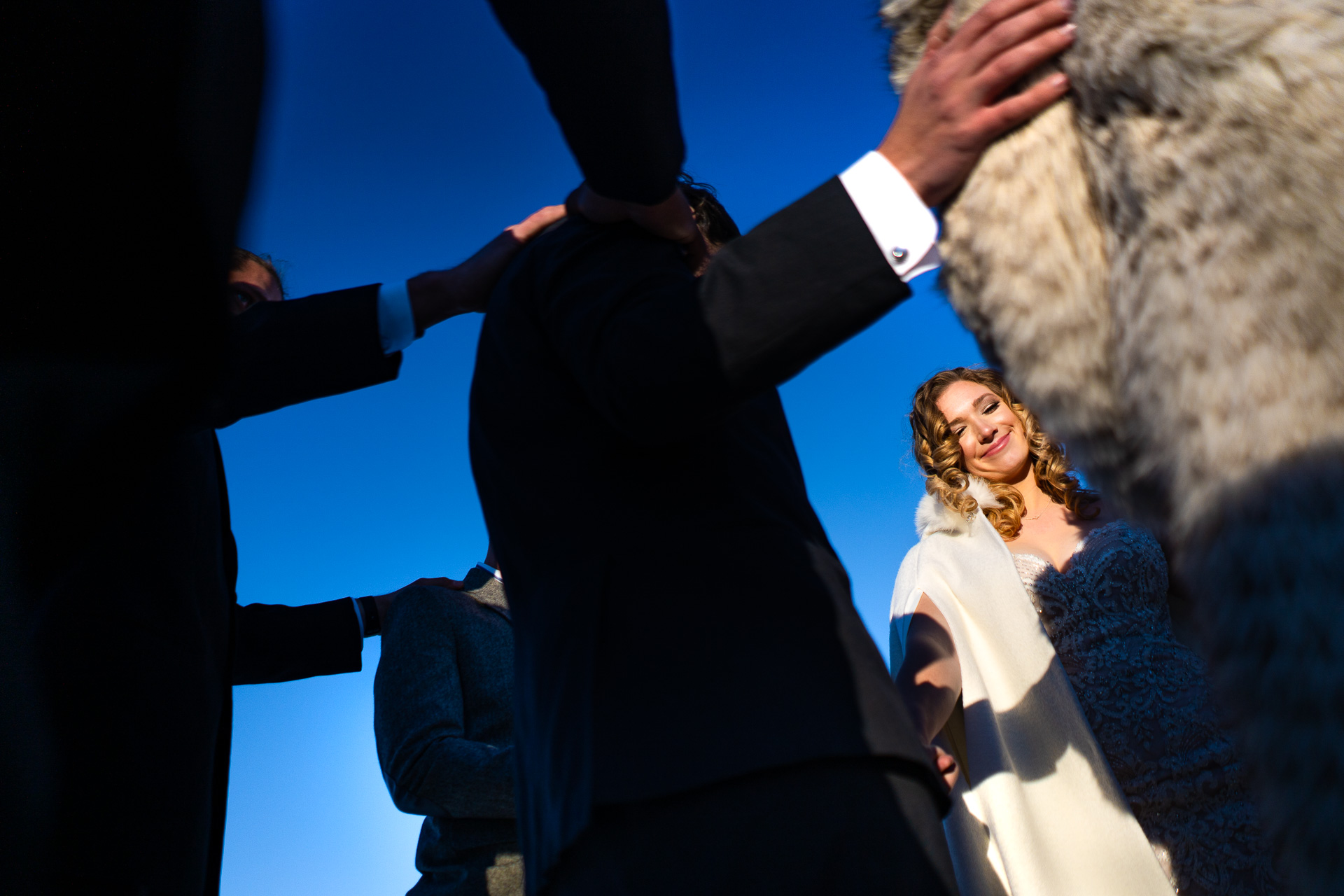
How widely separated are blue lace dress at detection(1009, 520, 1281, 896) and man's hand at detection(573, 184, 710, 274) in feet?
5.64

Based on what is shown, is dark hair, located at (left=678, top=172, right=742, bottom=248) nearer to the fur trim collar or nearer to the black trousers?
the black trousers

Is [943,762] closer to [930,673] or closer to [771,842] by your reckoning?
[930,673]

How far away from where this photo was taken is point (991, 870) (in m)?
2.56

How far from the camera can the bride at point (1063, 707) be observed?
7.48 feet

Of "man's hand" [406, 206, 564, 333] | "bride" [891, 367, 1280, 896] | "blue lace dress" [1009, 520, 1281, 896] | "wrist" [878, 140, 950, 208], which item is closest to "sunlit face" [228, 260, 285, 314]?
"man's hand" [406, 206, 564, 333]

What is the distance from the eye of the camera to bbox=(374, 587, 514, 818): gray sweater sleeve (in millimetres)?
2461

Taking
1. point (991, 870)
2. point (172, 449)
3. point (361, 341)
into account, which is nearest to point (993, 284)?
point (361, 341)

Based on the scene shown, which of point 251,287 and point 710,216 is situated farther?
point 251,287

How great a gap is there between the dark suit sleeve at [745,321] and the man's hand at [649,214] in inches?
8.5

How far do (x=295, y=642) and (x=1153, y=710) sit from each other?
2.68 m

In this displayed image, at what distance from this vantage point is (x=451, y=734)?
2.61 meters

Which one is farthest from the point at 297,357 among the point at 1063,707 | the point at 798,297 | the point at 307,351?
the point at 1063,707

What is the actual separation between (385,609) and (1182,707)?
2.62m

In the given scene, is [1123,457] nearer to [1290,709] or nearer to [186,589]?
[1290,709]
